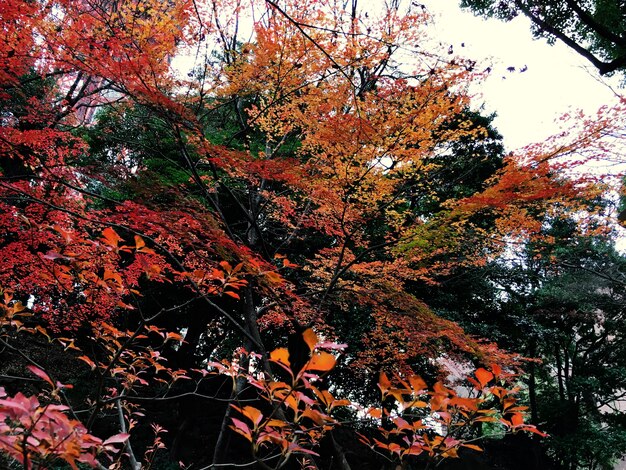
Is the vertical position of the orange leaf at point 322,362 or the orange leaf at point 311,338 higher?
the orange leaf at point 311,338

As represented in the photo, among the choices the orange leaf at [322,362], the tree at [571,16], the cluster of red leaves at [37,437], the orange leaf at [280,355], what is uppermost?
the tree at [571,16]

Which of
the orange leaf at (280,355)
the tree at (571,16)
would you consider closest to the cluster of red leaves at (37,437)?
the orange leaf at (280,355)

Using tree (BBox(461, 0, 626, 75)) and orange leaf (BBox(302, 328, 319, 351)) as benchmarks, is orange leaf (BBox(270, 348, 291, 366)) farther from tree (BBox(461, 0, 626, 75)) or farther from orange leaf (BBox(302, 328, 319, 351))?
tree (BBox(461, 0, 626, 75))

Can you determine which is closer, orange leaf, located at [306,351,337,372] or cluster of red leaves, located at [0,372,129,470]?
cluster of red leaves, located at [0,372,129,470]

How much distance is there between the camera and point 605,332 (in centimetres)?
1112

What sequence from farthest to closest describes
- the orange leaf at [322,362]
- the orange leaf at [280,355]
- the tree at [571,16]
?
the tree at [571,16] → the orange leaf at [280,355] → the orange leaf at [322,362]

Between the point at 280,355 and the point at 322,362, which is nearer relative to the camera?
the point at 322,362

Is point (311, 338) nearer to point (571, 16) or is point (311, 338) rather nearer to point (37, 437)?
point (37, 437)

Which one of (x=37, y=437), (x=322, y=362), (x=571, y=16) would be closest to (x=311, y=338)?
(x=322, y=362)

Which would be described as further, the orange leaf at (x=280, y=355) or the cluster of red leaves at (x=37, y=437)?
the orange leaf at (x=280, y=355)

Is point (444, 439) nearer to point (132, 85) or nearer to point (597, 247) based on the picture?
point (132, 85)

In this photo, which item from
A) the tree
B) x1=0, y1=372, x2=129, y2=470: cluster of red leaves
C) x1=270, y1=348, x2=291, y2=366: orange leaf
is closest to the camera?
x1=0, y1=372, x2=129, y2=470: cluster of red leaves

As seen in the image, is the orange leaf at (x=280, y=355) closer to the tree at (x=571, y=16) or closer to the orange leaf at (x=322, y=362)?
the orange leaf at (x=322, y=362)

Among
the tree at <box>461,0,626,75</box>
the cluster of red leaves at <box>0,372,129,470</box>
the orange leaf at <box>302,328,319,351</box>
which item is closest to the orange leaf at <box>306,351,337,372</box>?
the orange leaf at <box>302,328,319,351</box>
